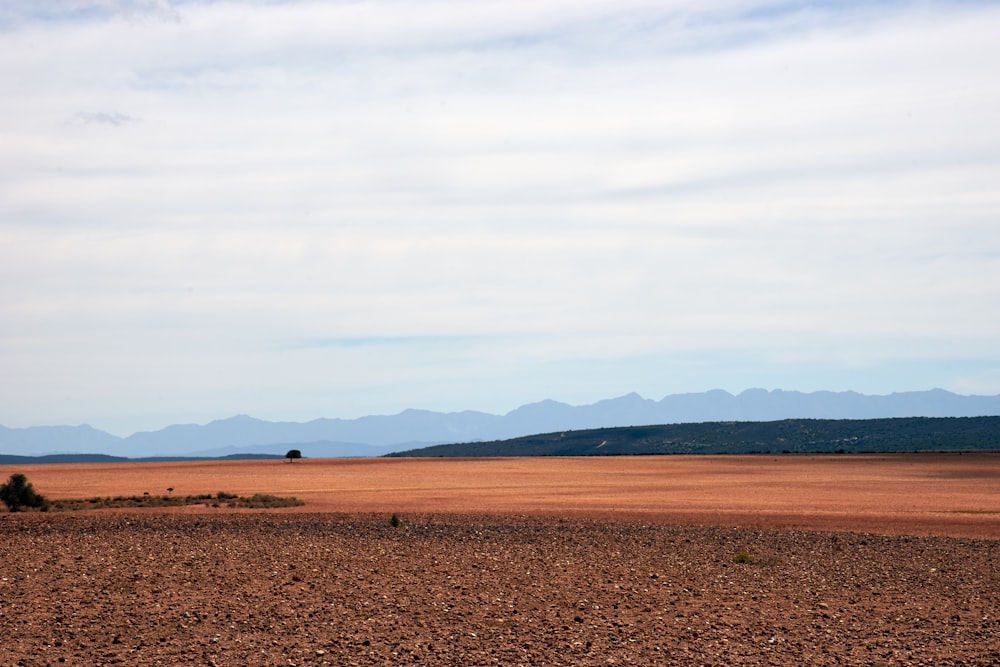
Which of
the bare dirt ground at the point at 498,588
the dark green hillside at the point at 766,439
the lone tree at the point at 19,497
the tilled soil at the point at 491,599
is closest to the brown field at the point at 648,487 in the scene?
the bare dirt ground at the point at 498,588

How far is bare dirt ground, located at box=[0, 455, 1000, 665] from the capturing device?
16.5 m

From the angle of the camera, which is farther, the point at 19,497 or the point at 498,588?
the point at 19,497

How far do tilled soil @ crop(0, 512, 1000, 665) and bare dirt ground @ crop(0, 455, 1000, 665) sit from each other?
63 millimetres

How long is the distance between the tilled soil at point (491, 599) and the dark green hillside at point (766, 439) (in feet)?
431

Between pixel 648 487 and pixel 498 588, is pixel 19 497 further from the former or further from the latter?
pixel 648 487

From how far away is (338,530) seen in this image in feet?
104

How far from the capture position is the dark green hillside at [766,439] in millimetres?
162000

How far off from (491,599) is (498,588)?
1.15 metres

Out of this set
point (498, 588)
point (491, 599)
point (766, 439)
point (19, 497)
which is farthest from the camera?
point (766, 439)

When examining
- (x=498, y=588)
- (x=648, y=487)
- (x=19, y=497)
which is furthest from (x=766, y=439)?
(x=498, y=588)

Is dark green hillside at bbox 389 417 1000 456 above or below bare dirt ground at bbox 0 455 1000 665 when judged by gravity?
above

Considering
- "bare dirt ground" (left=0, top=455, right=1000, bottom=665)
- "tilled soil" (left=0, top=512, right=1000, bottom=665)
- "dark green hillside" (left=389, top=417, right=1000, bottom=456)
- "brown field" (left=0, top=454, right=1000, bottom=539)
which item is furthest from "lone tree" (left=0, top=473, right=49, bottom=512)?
"dark green hillside" (left=389, top=417, right=1000, bottom=456)

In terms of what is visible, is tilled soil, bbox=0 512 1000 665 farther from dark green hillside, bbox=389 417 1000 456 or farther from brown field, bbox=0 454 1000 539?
dark green hillside, bbox=389 417 1000 456

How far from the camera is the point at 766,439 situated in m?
176
